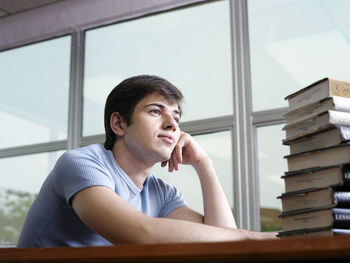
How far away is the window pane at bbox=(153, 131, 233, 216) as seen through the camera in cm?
327

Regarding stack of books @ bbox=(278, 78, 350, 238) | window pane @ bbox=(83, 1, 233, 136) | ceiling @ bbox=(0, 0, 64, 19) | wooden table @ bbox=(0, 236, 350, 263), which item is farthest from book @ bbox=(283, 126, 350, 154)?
ceiling @ bbox=(0, 0, 64, 19)

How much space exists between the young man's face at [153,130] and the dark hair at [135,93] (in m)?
0.02

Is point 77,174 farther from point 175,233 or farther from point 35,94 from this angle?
point 35,94

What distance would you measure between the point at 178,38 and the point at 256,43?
2.06ft

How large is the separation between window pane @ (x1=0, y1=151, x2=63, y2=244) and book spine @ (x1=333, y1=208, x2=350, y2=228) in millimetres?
3136

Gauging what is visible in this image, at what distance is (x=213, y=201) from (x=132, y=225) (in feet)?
2.61

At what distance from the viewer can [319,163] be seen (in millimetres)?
1117

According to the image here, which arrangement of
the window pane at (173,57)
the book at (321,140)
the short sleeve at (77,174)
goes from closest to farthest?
1. the book at (321,140)
2. the short sleeve at (77,174)
3. the window pane at (173,57)

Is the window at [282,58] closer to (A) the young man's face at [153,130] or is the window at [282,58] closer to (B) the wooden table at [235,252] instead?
(A) the young man's face at [153,130]

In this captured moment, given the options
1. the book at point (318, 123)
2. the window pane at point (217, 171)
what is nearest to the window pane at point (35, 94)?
the window pane at point (217, 171)

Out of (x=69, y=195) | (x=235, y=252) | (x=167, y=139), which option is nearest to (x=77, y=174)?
(x=69, y=195)

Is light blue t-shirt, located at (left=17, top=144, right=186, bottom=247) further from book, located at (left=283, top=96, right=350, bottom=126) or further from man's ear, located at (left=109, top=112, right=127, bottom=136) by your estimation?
book, located at (left=283, top=96, right=350, bottom=126)

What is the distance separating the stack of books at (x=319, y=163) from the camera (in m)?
1.04

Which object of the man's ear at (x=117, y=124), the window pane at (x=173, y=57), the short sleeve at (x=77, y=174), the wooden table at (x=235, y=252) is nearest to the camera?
the wooden table at (x=235, y=252)
